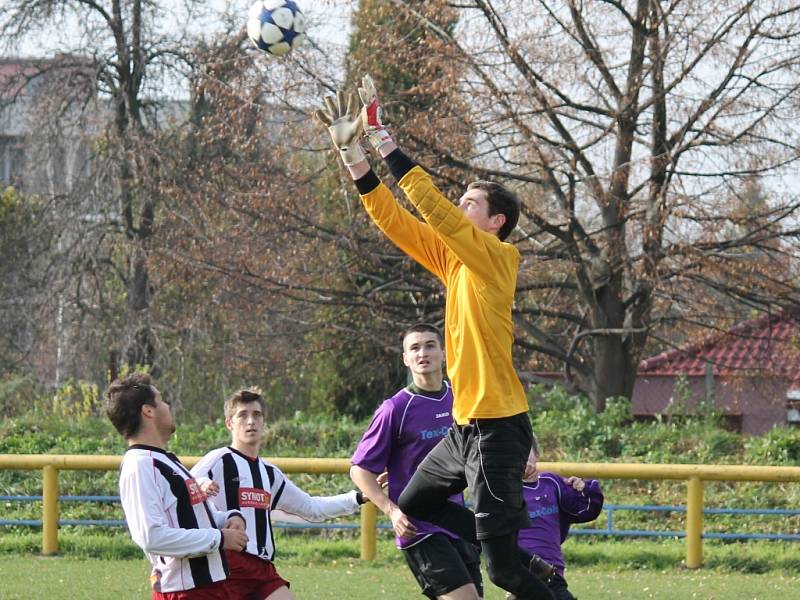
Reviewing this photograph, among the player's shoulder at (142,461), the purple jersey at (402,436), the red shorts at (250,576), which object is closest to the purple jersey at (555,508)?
the purple jersey at (402,436)

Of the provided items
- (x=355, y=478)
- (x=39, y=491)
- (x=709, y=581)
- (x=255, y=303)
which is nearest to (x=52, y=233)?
(x=255, y=303)

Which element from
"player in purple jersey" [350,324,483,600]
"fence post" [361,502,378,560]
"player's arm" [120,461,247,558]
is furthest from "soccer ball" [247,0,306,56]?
"fence post" [361,502,378,560]

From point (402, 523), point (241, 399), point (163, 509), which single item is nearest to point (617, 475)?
point (402, 523)

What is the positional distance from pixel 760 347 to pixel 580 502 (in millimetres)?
11954

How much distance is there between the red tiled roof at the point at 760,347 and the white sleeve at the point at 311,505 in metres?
11.8

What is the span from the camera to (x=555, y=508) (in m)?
6.93

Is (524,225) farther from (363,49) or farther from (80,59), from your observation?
(80,59)

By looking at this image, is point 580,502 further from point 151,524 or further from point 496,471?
point 151,524

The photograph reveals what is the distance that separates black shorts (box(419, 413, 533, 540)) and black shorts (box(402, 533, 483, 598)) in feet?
2.99

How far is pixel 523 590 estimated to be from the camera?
538 centimetres

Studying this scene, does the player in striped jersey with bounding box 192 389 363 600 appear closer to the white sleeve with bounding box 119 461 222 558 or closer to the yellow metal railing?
the white sleeve with bounding box 119 461 222 558

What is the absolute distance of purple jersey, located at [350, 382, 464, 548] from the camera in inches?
253

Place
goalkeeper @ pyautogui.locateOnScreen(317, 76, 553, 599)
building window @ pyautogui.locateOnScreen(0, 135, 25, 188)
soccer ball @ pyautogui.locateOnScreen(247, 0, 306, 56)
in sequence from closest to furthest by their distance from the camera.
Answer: goalkeeper @ pyautogui.locateOnScreen(317, 76, 553, 599) < soccer ball @ pyautogui.locateOnScreen(247, 0, 306, 56) < building window @ pyautogui.locateOnScreen(0, 135, 25, 188)

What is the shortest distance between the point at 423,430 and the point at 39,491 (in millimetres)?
8421
